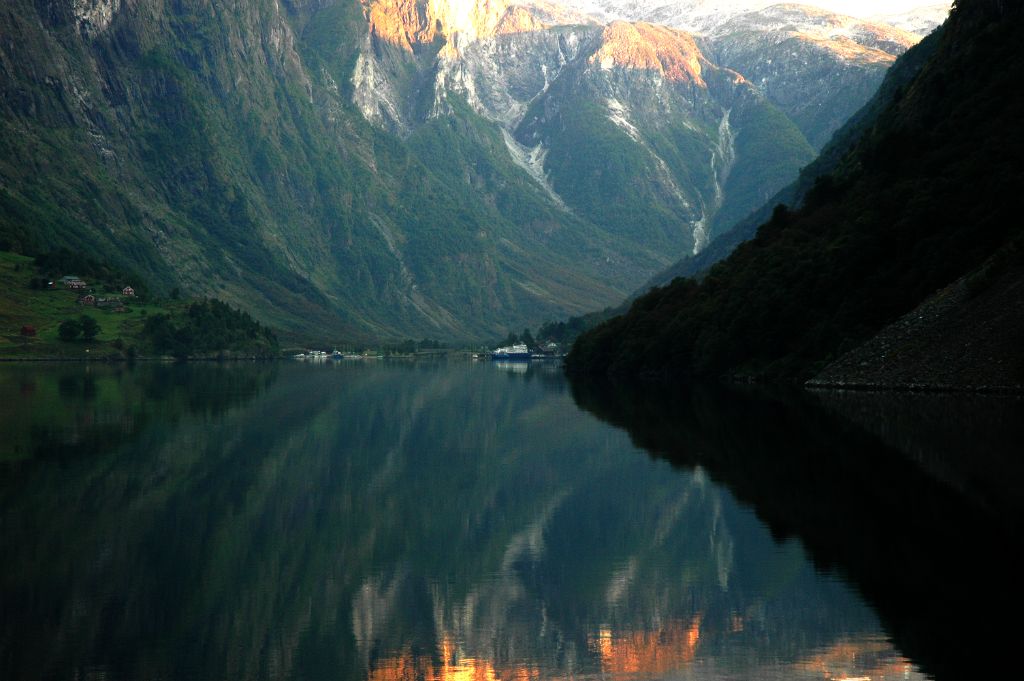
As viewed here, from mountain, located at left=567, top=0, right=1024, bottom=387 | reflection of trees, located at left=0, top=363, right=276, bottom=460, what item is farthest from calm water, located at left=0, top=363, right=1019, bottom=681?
mountain, located at left=567, top=0, right=1024, bottom=387

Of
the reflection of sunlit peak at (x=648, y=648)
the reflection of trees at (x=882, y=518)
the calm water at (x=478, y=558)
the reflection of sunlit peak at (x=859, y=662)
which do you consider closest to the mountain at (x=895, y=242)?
the reflection of trees at (x=882, y=518)

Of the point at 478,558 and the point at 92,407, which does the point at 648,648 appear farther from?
the point at 92,407

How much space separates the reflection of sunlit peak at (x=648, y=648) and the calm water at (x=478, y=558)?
0.08m

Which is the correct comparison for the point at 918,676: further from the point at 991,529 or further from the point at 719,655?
the point at 991,529

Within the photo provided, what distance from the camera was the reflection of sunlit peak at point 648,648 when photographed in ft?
81.9

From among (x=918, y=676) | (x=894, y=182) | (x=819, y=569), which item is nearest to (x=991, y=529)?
(x=819, y=569)

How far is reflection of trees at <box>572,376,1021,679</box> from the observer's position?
27.1 m

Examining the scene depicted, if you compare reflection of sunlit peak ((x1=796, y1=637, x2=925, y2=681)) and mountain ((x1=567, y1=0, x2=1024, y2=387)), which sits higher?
mountain ((x1=567, y1=0, x2=1024, y2=387))

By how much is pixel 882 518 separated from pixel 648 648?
52.8 feet

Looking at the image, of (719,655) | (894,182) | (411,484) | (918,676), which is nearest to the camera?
(918,676)

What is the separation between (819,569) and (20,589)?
21501mm

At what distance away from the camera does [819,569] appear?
33.1 meters

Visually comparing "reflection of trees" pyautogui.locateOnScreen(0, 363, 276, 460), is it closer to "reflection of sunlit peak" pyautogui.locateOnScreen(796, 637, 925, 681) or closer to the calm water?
the calm water

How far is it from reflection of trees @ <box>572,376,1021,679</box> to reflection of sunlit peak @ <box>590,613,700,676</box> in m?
4.64
